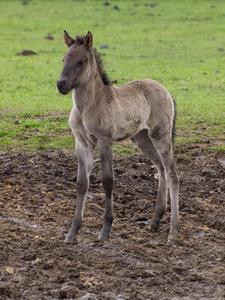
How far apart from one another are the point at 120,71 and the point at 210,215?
9.94m

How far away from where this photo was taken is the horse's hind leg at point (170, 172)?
688 cm

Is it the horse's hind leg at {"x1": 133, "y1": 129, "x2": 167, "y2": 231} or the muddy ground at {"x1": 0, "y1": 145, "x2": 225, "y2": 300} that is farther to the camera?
the horse's hind leg at {"x1": 133, "y1": 129, "x2": 167, "y2": 231}

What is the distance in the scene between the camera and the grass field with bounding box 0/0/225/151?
36.6 ft

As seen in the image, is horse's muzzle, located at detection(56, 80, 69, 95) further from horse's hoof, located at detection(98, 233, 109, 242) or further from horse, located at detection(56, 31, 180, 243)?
horse's hoof, located at detection(98, 233, 109, 242)

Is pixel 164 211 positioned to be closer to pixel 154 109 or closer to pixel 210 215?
pixel 210 215

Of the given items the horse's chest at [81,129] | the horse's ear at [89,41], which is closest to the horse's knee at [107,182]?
the horse's chest at [81,129]

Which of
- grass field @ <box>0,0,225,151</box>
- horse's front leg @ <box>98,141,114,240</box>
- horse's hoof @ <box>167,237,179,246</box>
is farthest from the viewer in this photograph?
grass field @ <box>0,0,225,151</box>

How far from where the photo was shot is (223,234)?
684 cm

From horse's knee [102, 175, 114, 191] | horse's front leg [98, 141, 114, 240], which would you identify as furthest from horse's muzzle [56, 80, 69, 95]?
horse's knee [102, 175, 114, 191]

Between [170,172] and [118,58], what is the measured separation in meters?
12.8

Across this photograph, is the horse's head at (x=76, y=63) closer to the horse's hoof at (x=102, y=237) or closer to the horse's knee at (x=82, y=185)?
the horse's knee at (x=82, y=185)

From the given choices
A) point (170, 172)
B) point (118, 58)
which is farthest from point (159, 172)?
point (118, 58)

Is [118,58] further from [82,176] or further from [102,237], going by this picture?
[102,237]

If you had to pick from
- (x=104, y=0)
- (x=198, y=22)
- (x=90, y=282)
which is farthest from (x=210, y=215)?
(x=104, y=0)
